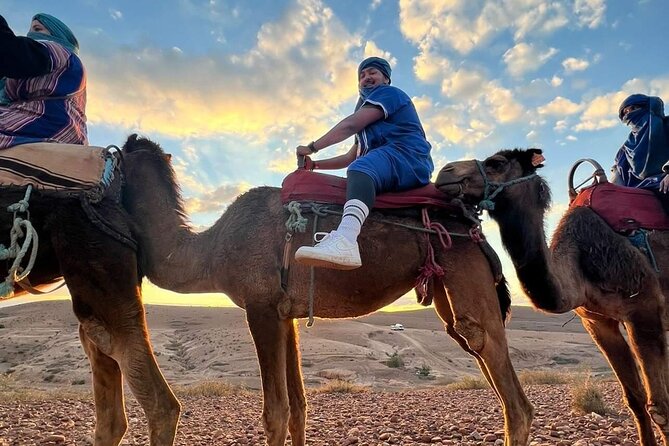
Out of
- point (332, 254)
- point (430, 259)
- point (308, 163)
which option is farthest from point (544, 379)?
point (332, 254)

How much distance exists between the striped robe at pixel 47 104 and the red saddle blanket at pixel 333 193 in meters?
1.78

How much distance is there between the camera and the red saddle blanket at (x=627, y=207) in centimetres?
493

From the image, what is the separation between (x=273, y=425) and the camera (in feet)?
11.1

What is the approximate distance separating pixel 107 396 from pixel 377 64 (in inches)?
137

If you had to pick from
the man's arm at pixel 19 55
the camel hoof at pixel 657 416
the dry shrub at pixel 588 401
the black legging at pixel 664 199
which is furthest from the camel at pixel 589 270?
the dry shrub at pixel 588 401

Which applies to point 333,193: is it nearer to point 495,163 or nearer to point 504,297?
point 495,163

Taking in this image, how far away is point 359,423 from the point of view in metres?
7.52

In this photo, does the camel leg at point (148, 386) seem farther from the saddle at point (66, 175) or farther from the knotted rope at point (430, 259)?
the knotted rope at point (430, 259)

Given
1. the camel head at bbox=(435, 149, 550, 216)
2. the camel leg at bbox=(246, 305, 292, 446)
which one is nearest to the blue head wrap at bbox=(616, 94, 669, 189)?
the camel head at bbox=(435, 149, 550, 216)

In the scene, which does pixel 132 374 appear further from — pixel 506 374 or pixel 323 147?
pixel 506 374

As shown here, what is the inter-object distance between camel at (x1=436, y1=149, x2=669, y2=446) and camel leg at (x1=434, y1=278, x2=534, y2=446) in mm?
677

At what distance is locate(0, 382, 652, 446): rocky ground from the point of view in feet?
19.2

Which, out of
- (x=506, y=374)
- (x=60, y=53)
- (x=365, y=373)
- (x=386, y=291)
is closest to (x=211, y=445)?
(x=386, y=291)

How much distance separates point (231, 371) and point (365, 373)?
6.08 meters
